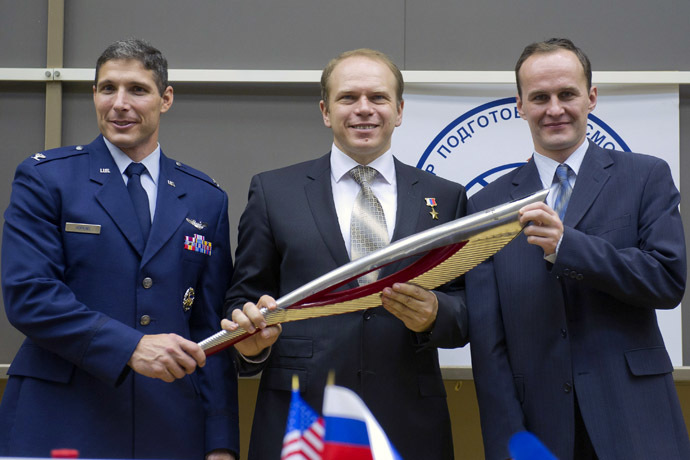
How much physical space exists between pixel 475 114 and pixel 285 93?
841 millimetres

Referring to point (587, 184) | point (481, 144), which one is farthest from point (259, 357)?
point (481, 144)

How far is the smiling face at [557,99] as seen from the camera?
2367 millimetres

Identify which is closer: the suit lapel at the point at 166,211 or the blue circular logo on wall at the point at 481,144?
the suit lapel at the point at 166,211

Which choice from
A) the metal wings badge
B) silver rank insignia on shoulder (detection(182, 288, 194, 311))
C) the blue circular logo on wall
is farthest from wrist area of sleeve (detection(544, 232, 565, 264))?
the blue circular logo on wall

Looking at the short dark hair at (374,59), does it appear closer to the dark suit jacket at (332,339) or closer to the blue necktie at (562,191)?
the dark suit jacket at (332,339)

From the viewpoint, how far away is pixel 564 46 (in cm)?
241

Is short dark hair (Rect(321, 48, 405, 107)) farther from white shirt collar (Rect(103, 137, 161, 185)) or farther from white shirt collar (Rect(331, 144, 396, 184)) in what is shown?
white shirt collar (Rect(103, 137, 161, 185))

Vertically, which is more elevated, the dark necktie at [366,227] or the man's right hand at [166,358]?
the dark necktie at [366,227]

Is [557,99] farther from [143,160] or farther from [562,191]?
[143,160]

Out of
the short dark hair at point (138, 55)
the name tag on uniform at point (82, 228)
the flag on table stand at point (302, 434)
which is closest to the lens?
the flag on table stand at point (302, 434)

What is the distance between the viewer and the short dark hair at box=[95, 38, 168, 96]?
2520 millimetres

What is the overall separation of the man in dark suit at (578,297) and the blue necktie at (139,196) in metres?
1.00

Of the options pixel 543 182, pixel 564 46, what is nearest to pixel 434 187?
pixel 543 182

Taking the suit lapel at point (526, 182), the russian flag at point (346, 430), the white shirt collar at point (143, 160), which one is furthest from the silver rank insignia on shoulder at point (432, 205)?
the russian flag at point (346, 430)
